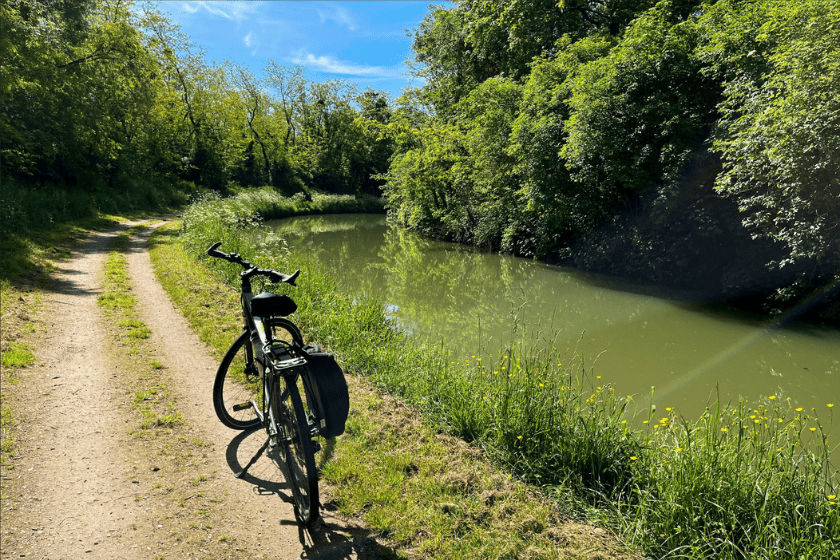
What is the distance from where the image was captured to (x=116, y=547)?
2.74 meters

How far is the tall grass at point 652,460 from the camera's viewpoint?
2658mm

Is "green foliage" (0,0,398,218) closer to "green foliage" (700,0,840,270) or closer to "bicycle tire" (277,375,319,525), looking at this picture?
"bicycle tire" (277,375,319,525)

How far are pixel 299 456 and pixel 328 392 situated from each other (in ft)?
1.35

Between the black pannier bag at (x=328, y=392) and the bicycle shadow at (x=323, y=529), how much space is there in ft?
1.49

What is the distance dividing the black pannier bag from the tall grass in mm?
1469

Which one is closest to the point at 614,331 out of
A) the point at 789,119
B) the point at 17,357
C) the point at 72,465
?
the point at 789,119

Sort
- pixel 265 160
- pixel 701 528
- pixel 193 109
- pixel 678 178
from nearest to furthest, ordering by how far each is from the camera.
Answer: pixel 701 528, pixel 678 178, pixel 193 109, pixel 265 160

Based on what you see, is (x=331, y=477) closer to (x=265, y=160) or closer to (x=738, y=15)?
(x=738, y=15)

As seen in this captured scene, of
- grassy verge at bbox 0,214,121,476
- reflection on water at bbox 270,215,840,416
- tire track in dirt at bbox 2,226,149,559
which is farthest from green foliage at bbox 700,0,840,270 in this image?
grassy verge at bbox 0,214,121,476

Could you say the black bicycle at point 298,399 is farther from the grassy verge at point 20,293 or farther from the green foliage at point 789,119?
the green foliage at point 789,119

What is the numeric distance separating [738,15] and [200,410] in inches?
552

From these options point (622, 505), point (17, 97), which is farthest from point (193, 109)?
point (622, 505)

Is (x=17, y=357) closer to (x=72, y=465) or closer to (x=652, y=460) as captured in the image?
(x=72, y=465)

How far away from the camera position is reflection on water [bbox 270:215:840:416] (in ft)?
22.5
